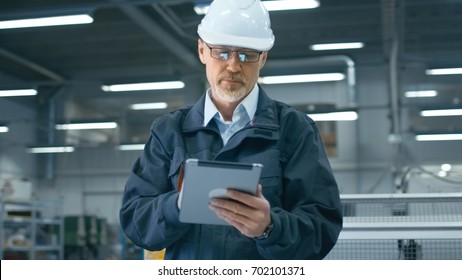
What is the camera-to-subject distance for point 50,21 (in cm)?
678

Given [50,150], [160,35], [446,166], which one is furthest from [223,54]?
[50,150]

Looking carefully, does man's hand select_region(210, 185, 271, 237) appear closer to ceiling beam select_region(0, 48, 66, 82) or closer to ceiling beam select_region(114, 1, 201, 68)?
ceiling beam select_region(114, 1, 201, 68)

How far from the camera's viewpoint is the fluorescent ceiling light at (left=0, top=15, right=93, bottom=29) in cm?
654

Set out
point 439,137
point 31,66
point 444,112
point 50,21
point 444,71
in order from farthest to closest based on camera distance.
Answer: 1. point 31,66
2. point 439,137
3. point 444,71
4. point 444,112
5. point 50,21

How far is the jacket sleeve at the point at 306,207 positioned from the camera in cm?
101

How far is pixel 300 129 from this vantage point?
114 centimetres

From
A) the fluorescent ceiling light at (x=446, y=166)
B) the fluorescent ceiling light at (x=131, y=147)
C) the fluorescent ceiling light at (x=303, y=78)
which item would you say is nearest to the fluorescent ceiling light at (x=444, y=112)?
the fluorescent ceiling light at (x=446, y=166)

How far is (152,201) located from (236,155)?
17 cm

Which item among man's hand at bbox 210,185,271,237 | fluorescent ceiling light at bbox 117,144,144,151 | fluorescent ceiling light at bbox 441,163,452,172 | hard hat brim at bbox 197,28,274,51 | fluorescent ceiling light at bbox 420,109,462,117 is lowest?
man's hand at bbox 210,185,271,237

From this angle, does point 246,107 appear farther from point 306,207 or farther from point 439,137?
point 439,137

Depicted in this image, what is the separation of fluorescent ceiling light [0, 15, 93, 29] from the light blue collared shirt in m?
5.67

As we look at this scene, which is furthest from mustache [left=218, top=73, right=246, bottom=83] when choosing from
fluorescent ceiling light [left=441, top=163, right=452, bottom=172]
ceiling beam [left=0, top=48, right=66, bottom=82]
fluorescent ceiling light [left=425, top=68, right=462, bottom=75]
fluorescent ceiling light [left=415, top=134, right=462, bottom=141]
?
fluorescent ceiling light [left=441, top=163, right=452, bottom=172]

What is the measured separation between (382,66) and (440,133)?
1.75 metres

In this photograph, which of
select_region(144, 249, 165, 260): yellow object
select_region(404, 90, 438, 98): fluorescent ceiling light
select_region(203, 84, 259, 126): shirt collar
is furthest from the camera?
select_region(404, 90, 438, 98): fluorescent ceiling light
